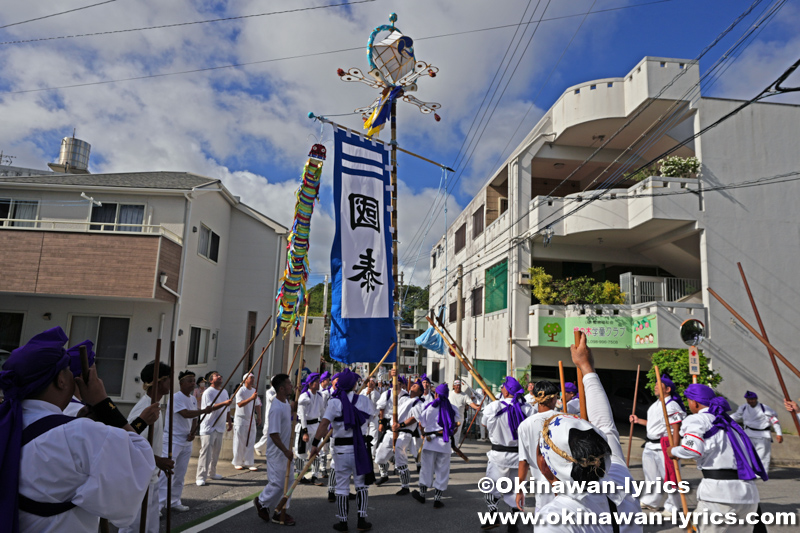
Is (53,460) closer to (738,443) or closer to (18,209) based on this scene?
(738,443)

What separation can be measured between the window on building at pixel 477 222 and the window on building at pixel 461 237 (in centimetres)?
211

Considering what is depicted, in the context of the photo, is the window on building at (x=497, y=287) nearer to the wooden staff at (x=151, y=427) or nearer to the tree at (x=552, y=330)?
the tree at (x=552, y=330)

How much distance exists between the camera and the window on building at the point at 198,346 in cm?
1571

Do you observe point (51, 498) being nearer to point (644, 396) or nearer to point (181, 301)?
point (181, 301)

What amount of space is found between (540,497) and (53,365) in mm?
3071

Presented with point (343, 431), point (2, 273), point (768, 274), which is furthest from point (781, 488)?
point (2, 273)

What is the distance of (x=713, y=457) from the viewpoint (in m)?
4.88

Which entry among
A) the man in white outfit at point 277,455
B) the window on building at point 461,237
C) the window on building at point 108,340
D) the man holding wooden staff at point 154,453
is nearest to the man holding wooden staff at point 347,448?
the man in white outfit at point 277,455

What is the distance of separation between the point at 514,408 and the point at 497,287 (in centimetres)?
1394

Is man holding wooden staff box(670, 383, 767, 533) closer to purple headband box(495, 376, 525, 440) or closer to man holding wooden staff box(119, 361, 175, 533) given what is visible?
purple headband box(495, 376, 525, 440)

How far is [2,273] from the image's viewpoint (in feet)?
41.9

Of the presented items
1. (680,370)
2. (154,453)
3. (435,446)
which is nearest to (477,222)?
(680,370)

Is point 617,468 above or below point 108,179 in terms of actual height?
below

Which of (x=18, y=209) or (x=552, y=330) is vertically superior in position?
(x=18, y=209)
